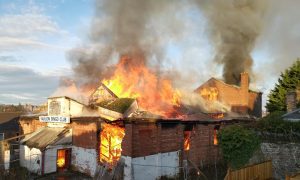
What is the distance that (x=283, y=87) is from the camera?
3853cm

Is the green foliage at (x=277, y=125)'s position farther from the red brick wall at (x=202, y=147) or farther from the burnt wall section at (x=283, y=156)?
the red brick wall at (x=202, y=147)

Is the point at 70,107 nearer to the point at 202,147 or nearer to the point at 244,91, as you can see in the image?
the point at 202,147

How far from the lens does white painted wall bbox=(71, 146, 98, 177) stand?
78.2 ft

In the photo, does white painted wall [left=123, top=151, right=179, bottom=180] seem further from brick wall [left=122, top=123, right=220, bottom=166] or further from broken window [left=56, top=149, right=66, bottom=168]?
broken window [left=56, top=149, right=66, bottom=168]

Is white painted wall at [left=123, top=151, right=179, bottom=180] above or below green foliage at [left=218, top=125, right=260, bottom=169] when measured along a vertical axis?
below

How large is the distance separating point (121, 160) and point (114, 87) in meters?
11.9

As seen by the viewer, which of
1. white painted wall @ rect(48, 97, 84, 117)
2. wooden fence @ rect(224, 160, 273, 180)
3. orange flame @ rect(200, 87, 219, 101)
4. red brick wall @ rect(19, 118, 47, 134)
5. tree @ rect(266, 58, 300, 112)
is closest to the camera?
wooden fence @ rect(224, 160, 273, 180)

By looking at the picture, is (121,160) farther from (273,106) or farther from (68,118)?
(273,106)

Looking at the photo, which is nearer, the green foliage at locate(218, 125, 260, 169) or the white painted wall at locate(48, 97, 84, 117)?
the green foliage at locate(218, 125, 260, 169)

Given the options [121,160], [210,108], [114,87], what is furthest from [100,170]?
[210,108]

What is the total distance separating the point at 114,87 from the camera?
32281mm

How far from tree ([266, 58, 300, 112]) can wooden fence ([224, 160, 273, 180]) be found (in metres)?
19.4

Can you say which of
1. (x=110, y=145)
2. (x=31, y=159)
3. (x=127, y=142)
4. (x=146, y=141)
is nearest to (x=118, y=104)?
(x=110, y=145)

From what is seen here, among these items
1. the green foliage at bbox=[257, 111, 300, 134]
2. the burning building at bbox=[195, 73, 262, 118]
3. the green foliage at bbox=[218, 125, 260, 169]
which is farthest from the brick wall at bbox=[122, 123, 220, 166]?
the burning building at bbox=[195, 73, 262, 118]
